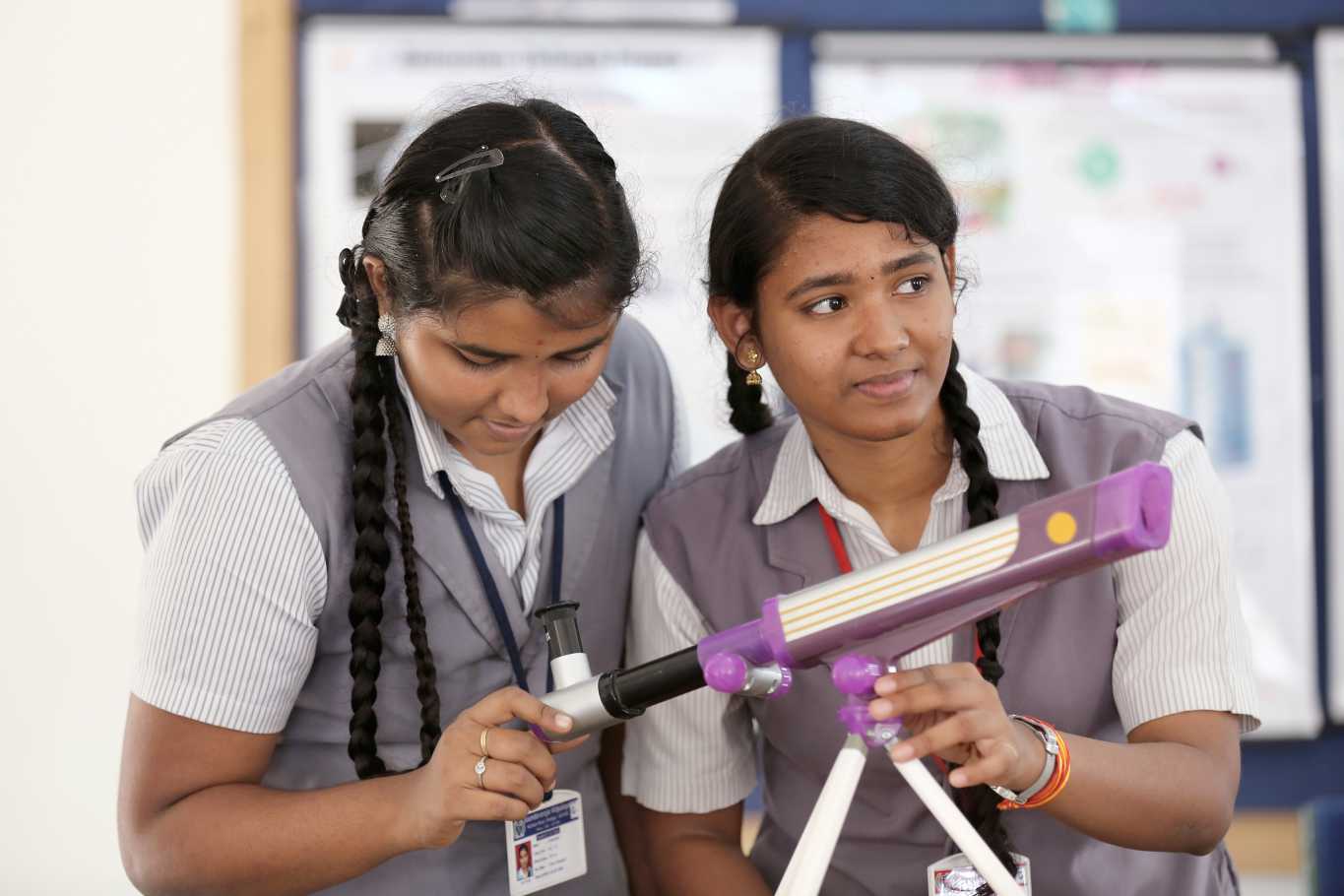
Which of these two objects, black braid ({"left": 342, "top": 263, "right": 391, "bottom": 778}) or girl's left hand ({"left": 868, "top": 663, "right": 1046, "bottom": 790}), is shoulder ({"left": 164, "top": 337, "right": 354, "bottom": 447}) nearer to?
black braid ({"left": 342, "top": 263, "right": 391, "bottom": 778})

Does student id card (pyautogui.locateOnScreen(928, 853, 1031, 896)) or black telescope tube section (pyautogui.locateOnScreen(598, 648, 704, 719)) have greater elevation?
black telescope tube section (pyautogui.locateOnScreen(598, 648, 704, 719))

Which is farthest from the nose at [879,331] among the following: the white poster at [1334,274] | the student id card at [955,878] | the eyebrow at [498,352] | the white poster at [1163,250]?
the white poster at [1334,274]

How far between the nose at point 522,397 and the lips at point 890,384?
30cm

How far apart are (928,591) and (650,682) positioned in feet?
0.76

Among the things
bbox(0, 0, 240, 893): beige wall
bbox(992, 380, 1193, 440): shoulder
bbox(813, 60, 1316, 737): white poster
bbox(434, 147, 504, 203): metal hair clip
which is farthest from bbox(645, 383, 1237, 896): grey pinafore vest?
bbox(0, 0, 240, 893): beige wall

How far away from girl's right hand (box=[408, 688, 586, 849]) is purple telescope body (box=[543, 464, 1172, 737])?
0.10m

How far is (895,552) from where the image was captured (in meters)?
1.28

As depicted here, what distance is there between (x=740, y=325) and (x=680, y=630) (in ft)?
1.07

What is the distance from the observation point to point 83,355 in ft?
7.65

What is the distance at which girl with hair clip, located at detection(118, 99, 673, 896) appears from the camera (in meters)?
1.09

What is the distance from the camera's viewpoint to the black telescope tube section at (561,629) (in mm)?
1007

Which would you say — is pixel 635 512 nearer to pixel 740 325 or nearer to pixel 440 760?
pixel 740 325

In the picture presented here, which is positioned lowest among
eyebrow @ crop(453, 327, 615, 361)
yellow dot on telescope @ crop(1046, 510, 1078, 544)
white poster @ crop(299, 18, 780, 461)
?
yellow dot on telescope @ crop(1046, 510, 1078, 544)

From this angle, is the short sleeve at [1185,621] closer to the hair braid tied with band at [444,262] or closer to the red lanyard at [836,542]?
the red lanyard at [836,542]
